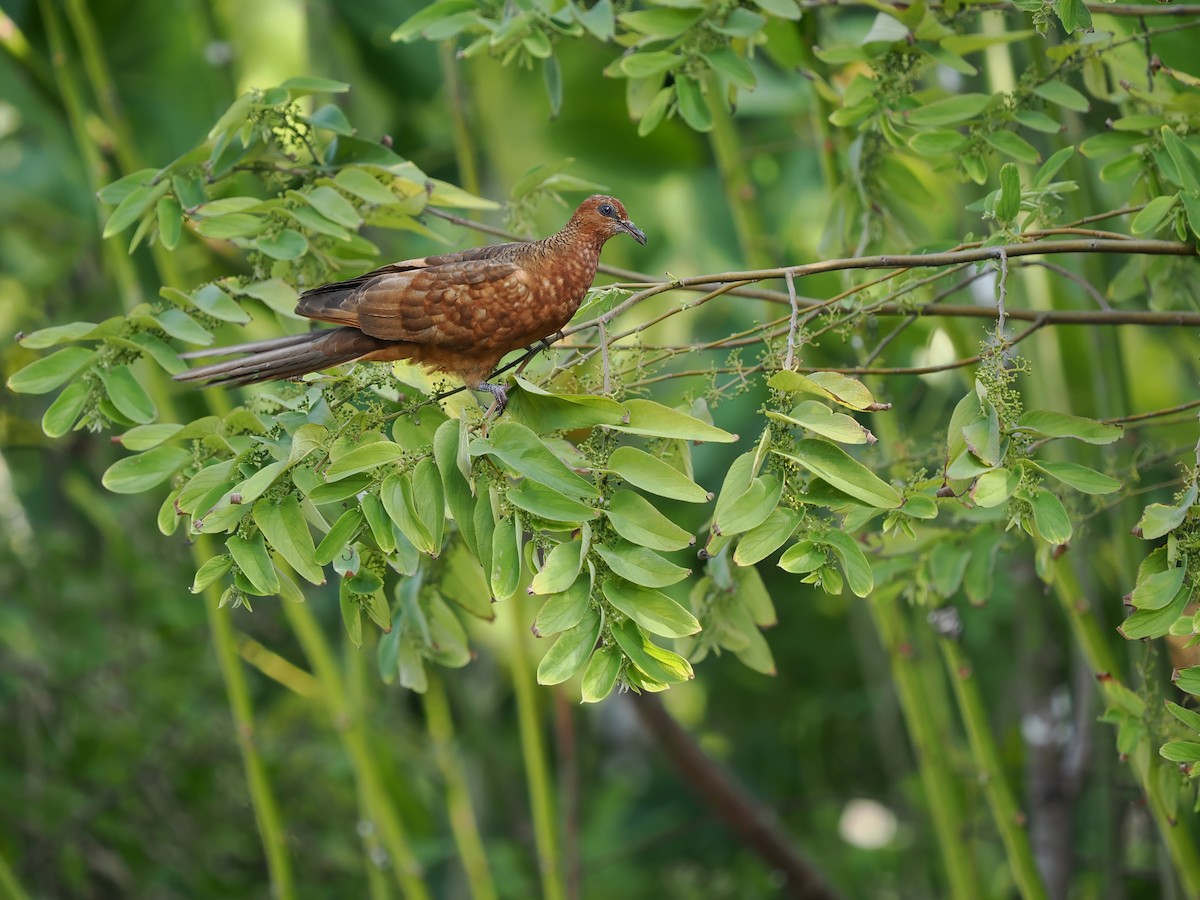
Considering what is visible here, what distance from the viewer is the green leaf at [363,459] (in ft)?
2.97

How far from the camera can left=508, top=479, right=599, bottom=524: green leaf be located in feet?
2.90

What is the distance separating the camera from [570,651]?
90 centimetres

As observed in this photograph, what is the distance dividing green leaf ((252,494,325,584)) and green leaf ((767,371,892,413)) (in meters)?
0.38

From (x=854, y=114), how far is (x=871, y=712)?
2291 millimetres

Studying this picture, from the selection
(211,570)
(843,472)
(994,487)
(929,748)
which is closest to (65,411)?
(211,570)

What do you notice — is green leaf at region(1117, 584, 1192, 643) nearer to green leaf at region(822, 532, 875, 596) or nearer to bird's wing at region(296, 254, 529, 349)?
green leaf at region(822, 532, 875, 596)

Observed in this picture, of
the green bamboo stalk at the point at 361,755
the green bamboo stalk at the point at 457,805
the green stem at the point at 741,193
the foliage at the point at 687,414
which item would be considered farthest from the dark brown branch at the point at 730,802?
the green stem at the point at 741,193

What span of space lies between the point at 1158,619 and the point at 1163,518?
8cm

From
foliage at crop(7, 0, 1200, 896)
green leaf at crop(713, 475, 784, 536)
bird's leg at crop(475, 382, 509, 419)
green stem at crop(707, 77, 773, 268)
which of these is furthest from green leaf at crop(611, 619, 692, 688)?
green stem at crop(707, 77, 773, 268)

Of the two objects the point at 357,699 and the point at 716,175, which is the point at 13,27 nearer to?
the point at 357,699

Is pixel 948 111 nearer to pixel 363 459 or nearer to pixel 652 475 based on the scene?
pixel 652 475

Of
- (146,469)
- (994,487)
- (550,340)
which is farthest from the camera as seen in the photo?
(550,340)

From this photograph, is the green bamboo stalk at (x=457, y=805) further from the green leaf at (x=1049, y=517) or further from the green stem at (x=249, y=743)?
the green leaf at (x=1049, y=517)

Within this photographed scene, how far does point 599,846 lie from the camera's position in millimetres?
3287
